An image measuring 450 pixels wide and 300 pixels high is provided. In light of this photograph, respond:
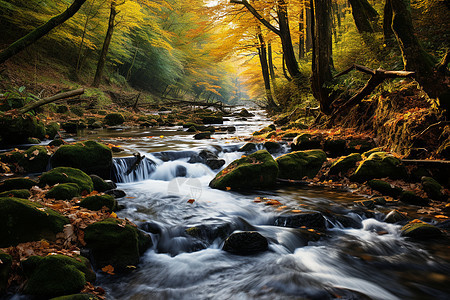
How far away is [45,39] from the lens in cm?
1883

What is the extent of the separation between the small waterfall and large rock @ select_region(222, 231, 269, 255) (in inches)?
144

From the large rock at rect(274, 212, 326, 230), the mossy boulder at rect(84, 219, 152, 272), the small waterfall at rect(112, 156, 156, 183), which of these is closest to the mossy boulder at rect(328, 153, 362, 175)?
the large rock at rect(274, 212, 326, 230)

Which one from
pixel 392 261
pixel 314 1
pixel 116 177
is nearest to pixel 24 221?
pixel 116 177

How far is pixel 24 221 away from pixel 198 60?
3576 cm

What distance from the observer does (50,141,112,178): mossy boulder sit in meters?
5.63

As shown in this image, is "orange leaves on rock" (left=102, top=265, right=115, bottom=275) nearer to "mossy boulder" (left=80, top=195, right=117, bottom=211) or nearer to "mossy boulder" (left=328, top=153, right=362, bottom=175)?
"mossy boulder" (left=80, top=195, right=117, bottom=211)

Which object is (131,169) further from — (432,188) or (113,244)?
(432,188)

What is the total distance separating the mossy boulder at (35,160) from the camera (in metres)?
5.71

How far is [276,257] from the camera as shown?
11.5 feet

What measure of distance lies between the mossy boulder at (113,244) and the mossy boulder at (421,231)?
3.62m

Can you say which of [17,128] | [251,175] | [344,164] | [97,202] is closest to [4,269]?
[97,202]

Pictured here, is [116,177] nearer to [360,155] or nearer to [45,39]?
[360,155]

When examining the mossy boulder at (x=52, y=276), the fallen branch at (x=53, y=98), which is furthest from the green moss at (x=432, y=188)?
the fallen branch at (x=53, y=98)

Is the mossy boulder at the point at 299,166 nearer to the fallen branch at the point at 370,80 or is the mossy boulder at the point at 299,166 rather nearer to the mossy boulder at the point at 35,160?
the fallen branch at the point at 370,80
